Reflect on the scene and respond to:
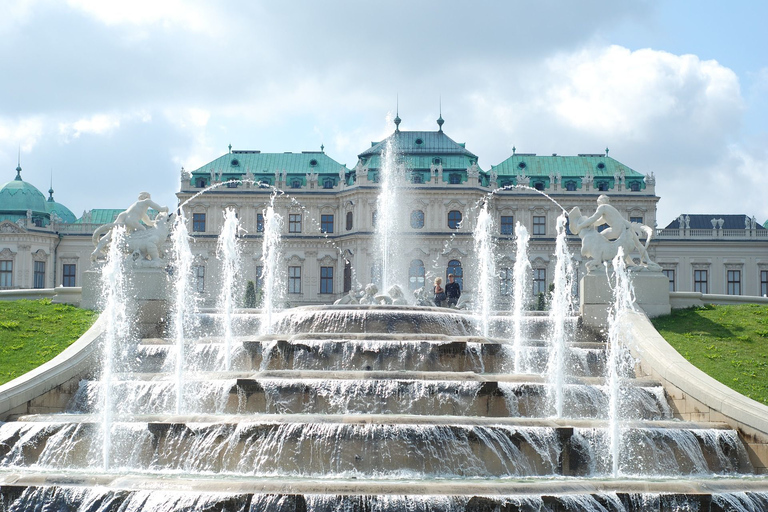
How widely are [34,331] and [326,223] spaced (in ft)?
153

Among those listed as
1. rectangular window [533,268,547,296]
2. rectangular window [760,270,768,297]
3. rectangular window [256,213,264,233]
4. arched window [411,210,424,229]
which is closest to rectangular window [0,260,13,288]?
rectangular window [256,213,264,233]

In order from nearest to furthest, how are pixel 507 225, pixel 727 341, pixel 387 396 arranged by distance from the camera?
pixel 387 396 → pixel 727 341 → pixel 507 225

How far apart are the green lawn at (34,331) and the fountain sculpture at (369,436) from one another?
1481mm

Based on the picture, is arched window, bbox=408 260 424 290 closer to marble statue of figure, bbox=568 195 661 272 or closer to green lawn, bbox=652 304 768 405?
green lawn, bbox=652 304 768 405

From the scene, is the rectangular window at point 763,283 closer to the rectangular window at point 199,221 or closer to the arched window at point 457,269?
the arched window at point 457,269

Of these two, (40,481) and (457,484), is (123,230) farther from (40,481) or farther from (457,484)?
(457,484)

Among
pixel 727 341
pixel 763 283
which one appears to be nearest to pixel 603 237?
pixel 727 341

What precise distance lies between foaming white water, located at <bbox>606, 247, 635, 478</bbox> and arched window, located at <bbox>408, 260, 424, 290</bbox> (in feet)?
132

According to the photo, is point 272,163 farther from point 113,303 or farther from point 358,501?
point 358,501

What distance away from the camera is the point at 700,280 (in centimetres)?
6938

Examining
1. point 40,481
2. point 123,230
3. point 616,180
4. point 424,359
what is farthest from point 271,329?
point 616,180

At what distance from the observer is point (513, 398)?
1655 centimetres

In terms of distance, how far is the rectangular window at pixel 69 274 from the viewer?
71.4 meters

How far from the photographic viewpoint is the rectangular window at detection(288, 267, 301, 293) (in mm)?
68375
